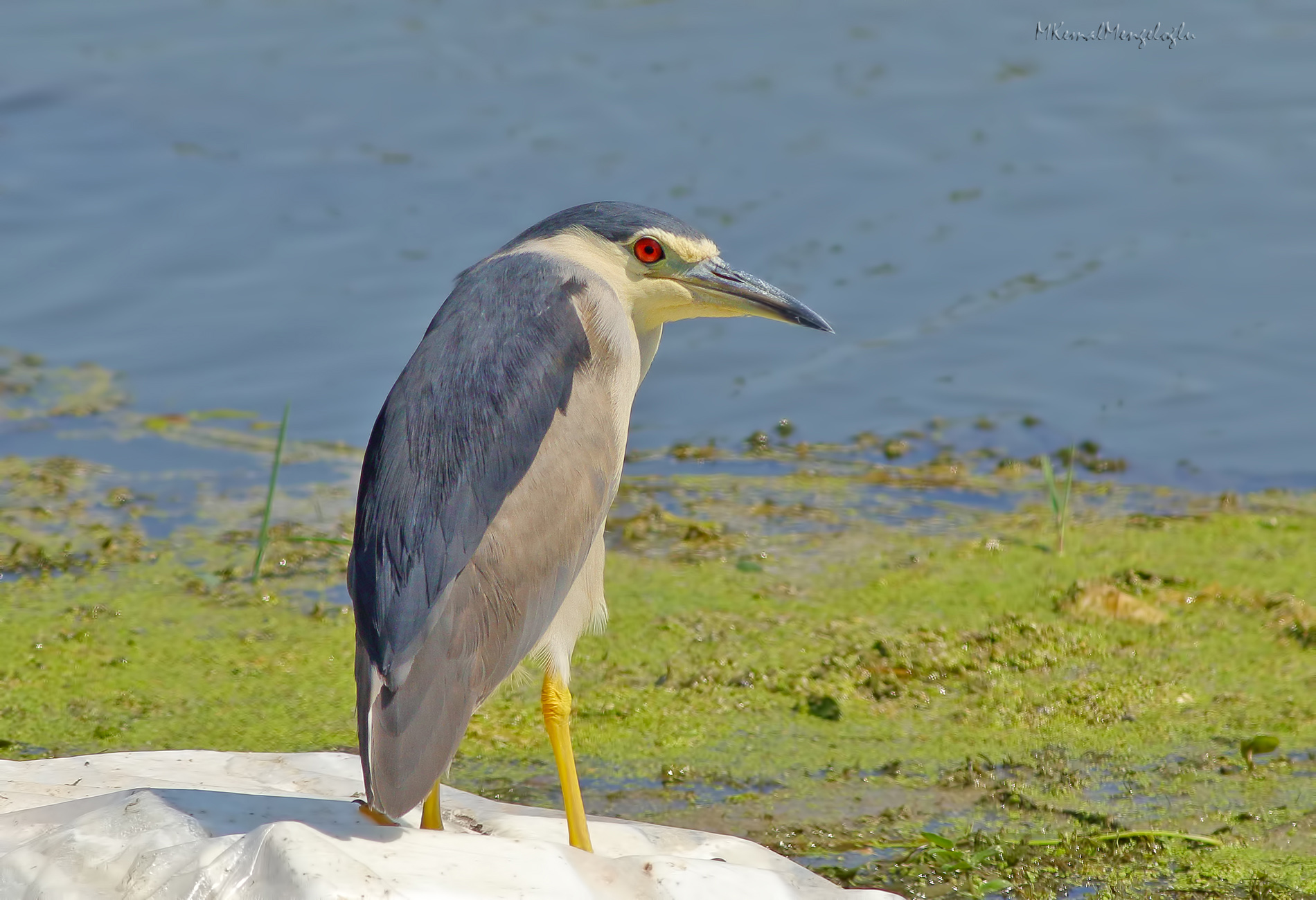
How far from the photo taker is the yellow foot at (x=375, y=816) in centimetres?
337

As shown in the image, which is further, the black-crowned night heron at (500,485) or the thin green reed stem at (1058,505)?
the thin green reed stem at (1058,505)

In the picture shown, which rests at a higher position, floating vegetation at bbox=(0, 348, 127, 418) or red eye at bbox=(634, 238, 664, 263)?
red eye at bbox=(634, 238, 664, 263)

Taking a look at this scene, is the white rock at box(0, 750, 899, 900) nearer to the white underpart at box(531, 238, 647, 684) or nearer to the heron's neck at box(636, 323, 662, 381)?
the white underpart at box(531, 238, 647, 684)

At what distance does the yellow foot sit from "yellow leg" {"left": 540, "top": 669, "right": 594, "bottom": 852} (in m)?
0.38

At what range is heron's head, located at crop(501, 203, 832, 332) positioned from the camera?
417 cm

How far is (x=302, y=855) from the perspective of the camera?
3.02m

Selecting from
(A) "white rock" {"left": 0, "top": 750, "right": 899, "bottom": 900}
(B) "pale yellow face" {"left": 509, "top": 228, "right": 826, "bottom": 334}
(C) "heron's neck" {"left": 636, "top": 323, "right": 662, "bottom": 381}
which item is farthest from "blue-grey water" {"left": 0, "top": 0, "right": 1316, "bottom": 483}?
(A) "white rock" {"left": 0, "top": 750, "right": 899, "bottom": 900}

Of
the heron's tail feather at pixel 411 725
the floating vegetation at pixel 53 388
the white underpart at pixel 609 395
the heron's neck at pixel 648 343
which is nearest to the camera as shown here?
the heron's tail feather at pixel 411 725

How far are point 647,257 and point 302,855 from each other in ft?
5.78

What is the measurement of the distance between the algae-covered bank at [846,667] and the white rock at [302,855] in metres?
0.55

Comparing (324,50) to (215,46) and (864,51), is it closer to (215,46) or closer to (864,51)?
(215,46)

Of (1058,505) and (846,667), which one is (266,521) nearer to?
(846,667)
